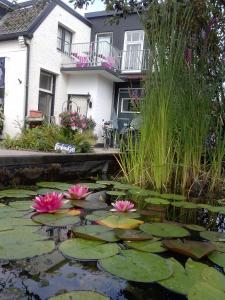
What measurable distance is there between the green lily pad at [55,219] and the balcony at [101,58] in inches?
327

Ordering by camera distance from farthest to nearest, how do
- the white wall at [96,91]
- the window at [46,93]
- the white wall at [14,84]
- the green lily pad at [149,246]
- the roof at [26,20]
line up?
the white wall at [96,91], the window at [46,93], the white wall at [14,84], the roof at [26,20], the green lily pad at [149,246]

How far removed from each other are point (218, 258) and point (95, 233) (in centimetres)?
53

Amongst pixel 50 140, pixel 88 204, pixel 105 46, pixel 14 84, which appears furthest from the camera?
pixel 105 46


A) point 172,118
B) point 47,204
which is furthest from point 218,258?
point 172,118

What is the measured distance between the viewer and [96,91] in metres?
9.62

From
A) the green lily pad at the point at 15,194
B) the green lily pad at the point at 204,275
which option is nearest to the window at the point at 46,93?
the green lily pad at the point at 15,194

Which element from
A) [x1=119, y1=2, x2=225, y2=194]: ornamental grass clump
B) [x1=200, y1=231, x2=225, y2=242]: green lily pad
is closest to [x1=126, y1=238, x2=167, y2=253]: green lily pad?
[x1=200, y1=231, x2=225, y2=242]: green lily pad

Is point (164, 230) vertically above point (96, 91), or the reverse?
point (96, 91)

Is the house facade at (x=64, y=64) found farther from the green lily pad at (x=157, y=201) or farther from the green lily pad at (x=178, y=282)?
the green lily pad at (x=178, y=282)

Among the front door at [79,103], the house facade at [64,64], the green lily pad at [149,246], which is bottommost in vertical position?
the green lily pad at [149,246]

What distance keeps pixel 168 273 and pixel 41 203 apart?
0.86 meters

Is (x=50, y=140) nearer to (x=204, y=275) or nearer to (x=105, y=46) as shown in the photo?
(x=204, y=275)

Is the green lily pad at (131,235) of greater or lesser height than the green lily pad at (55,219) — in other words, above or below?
above

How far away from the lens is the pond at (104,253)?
948mm
